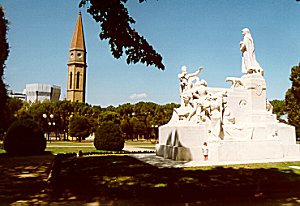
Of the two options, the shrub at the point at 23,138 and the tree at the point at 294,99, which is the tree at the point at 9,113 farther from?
the tree at the point at 294,99

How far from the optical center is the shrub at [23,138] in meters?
19.5

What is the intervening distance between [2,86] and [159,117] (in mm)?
41172

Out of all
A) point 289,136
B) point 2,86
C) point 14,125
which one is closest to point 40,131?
point 14,125

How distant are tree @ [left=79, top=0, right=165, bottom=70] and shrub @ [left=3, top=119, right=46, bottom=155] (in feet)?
42.4

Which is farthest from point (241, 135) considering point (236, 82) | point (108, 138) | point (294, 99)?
point (294, 99)

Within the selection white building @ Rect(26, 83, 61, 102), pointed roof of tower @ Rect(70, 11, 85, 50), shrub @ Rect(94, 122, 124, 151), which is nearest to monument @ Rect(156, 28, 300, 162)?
shrub @ Rect(94, 122, 124, 151)

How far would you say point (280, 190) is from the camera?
750 centimetres

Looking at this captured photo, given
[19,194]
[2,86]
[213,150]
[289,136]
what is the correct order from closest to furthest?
1. [19,194]
2. [213,150]
3. [289,136]
4. [2,86]

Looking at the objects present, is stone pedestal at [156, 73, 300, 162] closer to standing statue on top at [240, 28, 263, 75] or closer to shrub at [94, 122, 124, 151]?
standing statue on top at [240, 28, 263, 75]

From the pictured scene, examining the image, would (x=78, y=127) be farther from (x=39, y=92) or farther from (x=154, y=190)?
(x=39, y=92)

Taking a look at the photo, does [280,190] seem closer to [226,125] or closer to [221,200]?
[221,200]

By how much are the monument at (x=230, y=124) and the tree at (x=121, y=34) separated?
6.57m

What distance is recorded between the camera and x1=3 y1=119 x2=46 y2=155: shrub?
64.1 feet

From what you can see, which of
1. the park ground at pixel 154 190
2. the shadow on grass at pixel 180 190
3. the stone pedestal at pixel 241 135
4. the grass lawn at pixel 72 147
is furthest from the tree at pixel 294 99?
the shadow on grass at pixel 180 190
